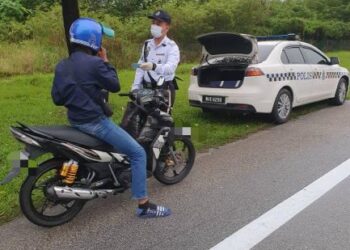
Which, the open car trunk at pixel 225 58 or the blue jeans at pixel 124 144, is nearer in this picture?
the blue jeans at pixel 124 144

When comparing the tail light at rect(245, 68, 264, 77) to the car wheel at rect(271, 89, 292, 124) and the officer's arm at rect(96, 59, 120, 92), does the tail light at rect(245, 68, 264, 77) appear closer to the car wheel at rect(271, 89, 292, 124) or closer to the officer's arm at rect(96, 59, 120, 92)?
the car wheel at rect(271, 89, 292, 124)

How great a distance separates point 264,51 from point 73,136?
5583mm

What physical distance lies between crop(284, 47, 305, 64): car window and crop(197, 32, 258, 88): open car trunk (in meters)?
1.16

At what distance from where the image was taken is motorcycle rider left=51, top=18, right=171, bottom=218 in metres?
4.14

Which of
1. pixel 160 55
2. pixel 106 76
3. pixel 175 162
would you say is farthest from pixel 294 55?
pixel 106 76

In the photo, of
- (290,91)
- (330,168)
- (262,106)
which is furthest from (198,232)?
(290,91)

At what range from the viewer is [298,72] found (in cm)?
931

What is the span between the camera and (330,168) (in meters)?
6.07

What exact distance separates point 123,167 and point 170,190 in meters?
0.88

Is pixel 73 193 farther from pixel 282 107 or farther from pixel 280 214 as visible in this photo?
pixel 282 107

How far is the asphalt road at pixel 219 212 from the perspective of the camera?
13.4 feet

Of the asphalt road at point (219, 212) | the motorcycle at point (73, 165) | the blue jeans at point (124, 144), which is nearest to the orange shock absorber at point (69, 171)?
the motorcycle at point (73, 165)

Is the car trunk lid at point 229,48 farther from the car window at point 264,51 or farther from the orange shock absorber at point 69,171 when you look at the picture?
the orange shock absorber at point 69,171

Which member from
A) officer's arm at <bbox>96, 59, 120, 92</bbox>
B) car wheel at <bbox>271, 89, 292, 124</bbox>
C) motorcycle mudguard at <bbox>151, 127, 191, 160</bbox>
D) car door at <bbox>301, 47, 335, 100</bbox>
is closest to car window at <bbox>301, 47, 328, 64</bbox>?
car door at <bbox>301, 47, 335, 100</bbox>
